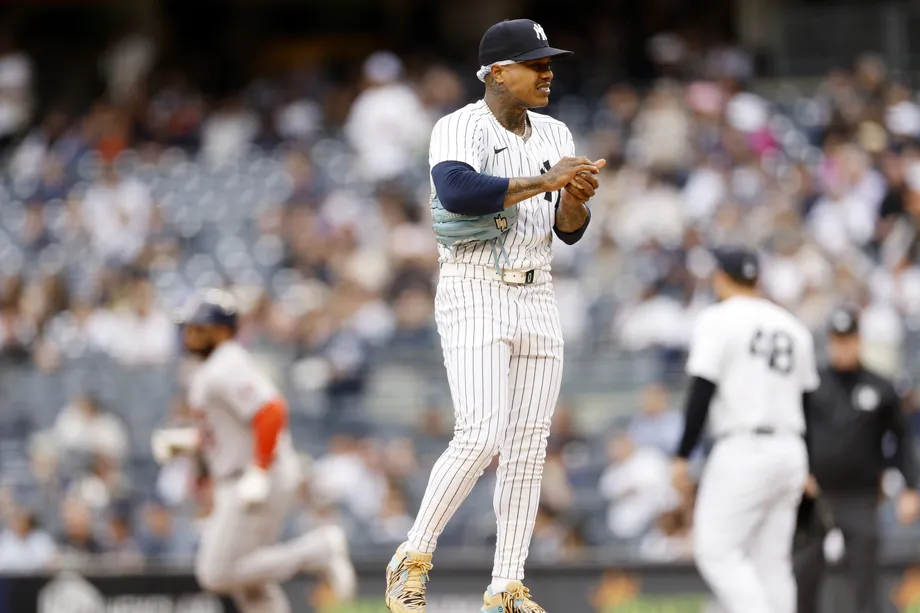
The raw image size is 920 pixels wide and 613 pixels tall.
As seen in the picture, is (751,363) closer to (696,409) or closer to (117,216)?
(696,409)

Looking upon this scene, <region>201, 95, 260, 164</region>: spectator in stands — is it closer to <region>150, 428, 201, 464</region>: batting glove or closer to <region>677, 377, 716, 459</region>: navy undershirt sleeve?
<region>150, 428, 201, 464</region>: batting glove

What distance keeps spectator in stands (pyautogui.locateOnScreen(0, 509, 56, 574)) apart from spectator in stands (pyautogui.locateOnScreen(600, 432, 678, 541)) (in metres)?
4.35

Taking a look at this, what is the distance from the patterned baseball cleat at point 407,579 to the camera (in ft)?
18.9

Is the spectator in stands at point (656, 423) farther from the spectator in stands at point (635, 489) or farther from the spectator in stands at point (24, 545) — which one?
the spectator in stands at point (24, 545)

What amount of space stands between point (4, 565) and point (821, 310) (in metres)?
6.65

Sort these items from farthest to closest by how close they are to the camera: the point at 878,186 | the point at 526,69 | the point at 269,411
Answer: the point at 878,186 < the point at 269,411 < the point at 526,69

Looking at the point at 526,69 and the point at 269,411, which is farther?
the point at 269,411

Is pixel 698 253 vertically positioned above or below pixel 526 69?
below

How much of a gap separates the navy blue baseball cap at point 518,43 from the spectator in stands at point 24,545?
25.6 feet

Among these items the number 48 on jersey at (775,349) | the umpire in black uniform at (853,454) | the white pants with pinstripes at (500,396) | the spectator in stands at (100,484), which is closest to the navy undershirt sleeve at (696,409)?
the number 48 on jersey at (775,349)

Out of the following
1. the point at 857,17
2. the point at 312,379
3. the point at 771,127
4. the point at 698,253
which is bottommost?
the point at 312,379

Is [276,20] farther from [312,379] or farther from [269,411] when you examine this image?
[269,411]

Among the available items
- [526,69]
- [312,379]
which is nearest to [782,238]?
[312,379]

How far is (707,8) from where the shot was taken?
757 inches
